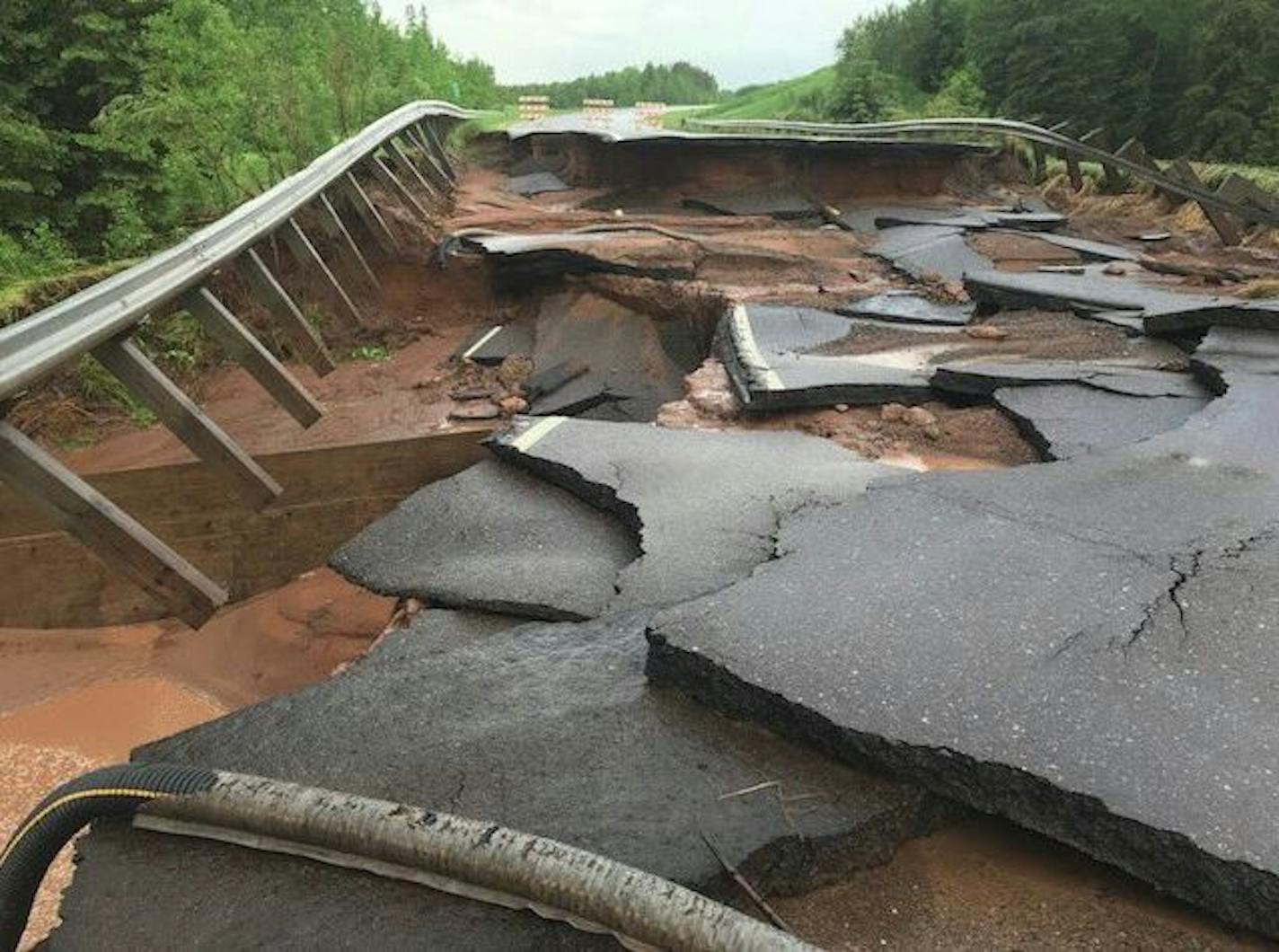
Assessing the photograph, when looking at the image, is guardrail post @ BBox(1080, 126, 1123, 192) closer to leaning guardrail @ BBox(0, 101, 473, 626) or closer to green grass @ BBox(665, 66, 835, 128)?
leaning guardrail @ BBox(0, 101, 473, 626)

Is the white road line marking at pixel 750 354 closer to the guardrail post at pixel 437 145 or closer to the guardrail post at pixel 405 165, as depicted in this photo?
the guardrail post at pixel 405 165

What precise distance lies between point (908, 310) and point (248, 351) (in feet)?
14.0

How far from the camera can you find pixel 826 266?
25.9 feet

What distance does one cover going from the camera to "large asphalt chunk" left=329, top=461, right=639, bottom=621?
113 inches

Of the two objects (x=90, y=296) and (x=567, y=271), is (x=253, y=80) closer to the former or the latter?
(x=567, y=271)

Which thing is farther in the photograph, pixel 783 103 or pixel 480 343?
pixel 783 103

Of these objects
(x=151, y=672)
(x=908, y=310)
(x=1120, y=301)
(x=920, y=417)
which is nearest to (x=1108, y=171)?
(x=1120, y=301)

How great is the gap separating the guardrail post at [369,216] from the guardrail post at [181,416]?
488 cm

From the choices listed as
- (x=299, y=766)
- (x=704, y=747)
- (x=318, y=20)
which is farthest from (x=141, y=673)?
(x=318, y=20)

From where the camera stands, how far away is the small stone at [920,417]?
162 inches

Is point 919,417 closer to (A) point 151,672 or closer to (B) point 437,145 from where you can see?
(A) point 151,672

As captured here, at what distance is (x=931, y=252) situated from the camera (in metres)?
8.16

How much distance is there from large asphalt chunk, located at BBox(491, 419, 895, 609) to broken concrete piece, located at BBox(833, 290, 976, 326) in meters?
2.52

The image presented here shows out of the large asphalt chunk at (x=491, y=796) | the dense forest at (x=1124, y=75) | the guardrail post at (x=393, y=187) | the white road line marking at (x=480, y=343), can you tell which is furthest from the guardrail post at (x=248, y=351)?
the dense forest at (x=1124, y=75)
